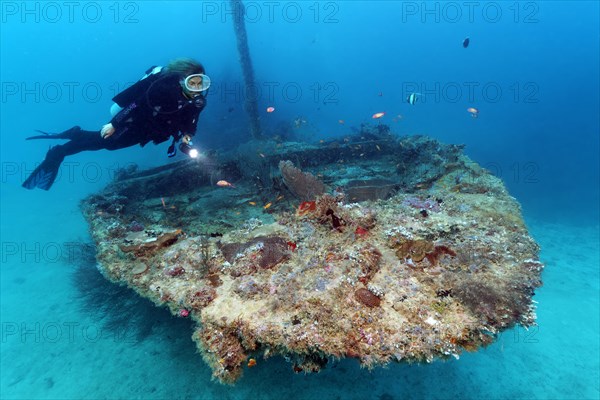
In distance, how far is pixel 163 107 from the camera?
5.89 m

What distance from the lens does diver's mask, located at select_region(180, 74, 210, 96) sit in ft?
18.2

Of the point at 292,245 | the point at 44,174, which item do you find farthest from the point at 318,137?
the point at 292,245

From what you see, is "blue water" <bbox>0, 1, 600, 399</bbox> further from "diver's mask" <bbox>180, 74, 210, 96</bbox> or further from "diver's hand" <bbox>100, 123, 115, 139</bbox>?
"diver's mask" <bbox>180, 74, 210, 96</bbox>

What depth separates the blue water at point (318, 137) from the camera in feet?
24.7

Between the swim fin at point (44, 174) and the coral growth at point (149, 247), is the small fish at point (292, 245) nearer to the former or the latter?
the coral growth at point (149, 247)

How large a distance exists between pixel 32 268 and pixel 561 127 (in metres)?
77.8

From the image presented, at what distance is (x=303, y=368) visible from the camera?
10.4ft

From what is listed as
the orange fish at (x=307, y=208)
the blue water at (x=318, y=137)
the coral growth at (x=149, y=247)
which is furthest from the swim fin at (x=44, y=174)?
the orange fish at (x=307, y=208)

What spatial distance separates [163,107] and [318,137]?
124ft

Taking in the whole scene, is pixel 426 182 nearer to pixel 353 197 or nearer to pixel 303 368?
pixel 353 197

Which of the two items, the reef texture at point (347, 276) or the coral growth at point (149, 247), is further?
the coral growth at point (149, 247)

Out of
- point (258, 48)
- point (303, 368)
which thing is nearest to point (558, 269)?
point (303, 368)

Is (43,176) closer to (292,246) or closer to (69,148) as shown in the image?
(69,148)

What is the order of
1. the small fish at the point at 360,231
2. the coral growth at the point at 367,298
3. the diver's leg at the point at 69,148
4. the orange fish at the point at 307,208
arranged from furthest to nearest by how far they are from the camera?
1. the diver's leg at the point at 69,148
2. the orange fish at the point at 307,208
3. the small fish at the point at 360,231
4. the coral growth at the point at 367,298
